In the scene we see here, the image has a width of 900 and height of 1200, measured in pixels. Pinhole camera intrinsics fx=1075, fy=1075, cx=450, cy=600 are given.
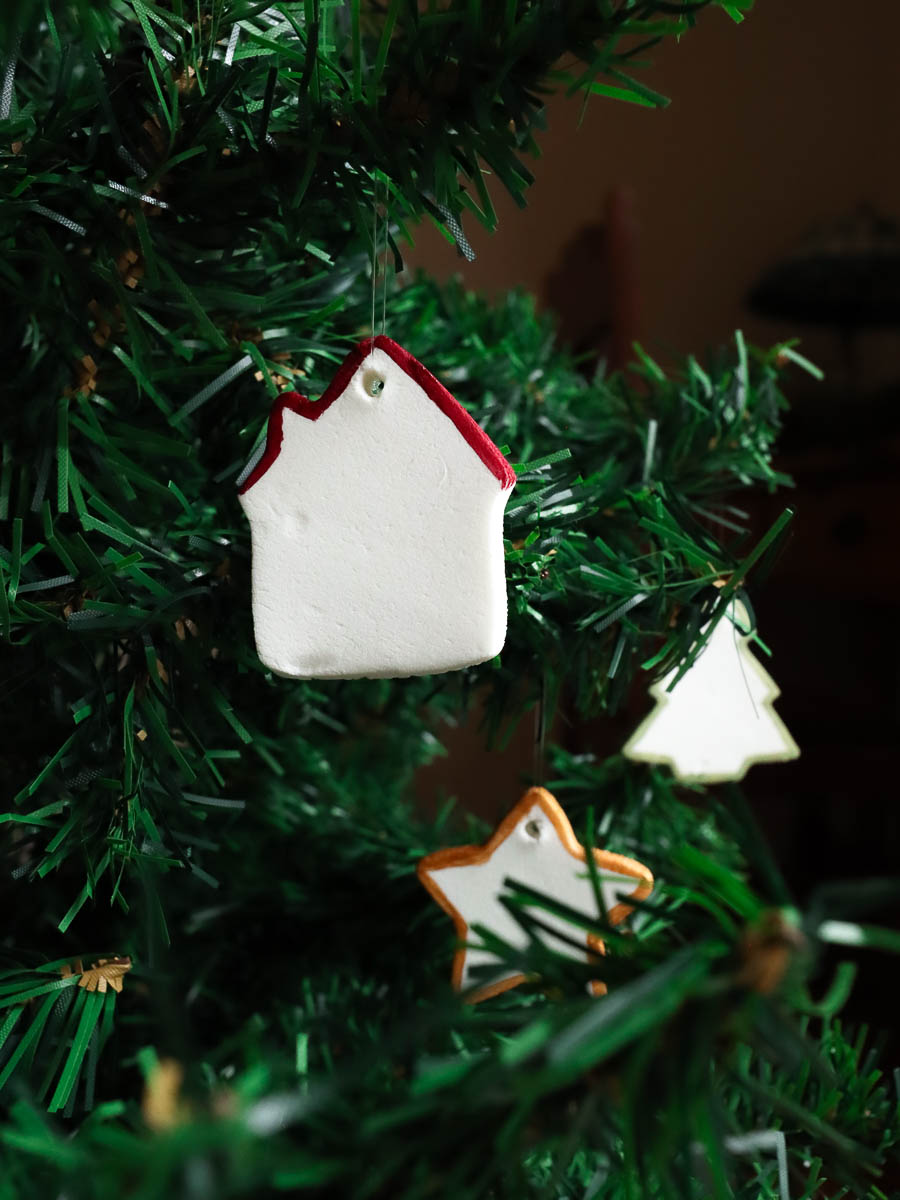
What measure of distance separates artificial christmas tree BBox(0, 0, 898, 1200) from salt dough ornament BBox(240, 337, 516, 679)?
0.08 feet

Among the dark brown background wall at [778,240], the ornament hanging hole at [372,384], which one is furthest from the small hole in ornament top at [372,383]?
the dark brown background wall at [778,240]

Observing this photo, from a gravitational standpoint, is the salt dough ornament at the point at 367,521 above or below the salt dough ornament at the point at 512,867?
above

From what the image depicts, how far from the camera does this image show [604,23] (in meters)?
0.20

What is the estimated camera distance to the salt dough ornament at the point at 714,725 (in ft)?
1.10

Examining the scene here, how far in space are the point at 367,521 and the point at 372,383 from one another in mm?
32

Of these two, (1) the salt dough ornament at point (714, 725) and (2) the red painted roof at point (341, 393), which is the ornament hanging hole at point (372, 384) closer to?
(2) the red painted roof at point (341, 393)

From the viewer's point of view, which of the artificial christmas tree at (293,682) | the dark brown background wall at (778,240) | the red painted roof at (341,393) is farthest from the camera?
the dark brown background wall at (778,240)

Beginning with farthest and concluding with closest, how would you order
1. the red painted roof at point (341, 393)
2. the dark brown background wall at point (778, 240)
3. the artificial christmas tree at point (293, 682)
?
1. the dark brown background wall at point (778, 240)
2. the red painted roof at point (341, 393)
3. the artificial christmas tree at point (293, 682)

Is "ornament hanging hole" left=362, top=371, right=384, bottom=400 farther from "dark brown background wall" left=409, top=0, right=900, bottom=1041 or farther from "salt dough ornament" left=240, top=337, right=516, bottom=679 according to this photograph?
"dark brown background wall" left=409, top=0, right=900, bottom=1041

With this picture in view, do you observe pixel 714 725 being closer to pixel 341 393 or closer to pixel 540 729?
pixel 540 729

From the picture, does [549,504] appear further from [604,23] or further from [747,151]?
[747,151]

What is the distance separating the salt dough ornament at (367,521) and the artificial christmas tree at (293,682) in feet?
0.08

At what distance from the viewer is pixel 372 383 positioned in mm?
245

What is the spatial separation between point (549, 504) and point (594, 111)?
905 mm
